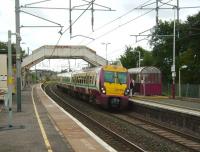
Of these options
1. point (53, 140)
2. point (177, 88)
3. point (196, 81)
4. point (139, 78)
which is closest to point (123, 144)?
point (53, 140)

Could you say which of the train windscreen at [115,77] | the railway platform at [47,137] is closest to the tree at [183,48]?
the train windscreen at [115,77]

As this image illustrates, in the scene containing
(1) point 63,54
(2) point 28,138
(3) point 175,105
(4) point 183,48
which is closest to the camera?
(2) point 28,138

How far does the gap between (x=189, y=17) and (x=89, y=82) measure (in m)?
29.6

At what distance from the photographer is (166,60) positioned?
68.5 meters

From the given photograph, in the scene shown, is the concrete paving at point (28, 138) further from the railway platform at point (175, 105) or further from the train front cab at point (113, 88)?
the train front cab at point (113, 88)

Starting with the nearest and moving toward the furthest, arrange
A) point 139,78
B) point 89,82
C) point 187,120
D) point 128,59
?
1. point 187,120
2. point 89,82
3. point 139,78
4. point 128,59

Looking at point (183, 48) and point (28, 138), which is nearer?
point (28, 138)

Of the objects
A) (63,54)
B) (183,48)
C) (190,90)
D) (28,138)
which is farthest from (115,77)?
(63,54)

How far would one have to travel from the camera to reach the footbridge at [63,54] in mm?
73000

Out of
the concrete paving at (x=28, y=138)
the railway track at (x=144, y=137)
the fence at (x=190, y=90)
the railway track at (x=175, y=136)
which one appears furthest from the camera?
the fence at (x=190, y=90)

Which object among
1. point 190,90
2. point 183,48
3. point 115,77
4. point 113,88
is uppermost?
point 183,48

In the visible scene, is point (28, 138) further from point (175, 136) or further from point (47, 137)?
point (175, 136)

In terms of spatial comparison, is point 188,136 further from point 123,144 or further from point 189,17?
point 189,17

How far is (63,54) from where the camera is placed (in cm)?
7456
